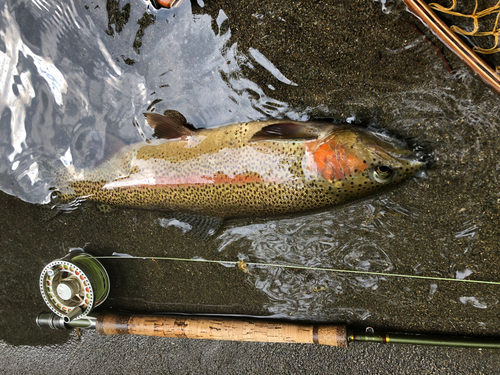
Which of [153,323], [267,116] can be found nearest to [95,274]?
[153,323]

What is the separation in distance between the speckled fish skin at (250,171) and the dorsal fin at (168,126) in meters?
0.05

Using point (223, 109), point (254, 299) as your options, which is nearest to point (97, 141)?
point (223, 109)

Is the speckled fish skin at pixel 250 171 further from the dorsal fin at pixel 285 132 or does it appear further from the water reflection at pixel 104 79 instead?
the water reflection at pixel 104 79

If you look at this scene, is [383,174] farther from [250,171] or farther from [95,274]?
[95,274]

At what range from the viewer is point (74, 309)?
2.91 meters

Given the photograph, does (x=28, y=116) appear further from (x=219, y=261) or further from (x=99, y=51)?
(x=219, y=261)

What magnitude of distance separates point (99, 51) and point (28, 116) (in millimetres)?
898

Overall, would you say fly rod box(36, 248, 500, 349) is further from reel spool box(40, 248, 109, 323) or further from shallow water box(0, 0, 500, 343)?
shallow water box(0, 0, 500, 343)

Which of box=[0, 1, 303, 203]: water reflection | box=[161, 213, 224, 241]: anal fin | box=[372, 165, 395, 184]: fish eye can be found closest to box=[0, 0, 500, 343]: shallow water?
box=[0, 1, 303, 203]: water reflection

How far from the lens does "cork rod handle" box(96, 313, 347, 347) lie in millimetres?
2670

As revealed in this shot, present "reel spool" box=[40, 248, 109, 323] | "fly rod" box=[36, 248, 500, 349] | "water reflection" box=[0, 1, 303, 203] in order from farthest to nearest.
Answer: "reel spool" box=[40, 248, 109, 323], "fly rod" box=[36, 248, 500, 349], "water reflection" box=[0, 1, 303, 203]

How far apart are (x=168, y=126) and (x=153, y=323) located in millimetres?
1726

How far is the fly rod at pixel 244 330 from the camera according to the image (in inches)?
101

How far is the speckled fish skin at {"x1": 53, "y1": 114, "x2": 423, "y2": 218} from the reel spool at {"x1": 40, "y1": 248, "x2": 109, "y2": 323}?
0.66 metres
